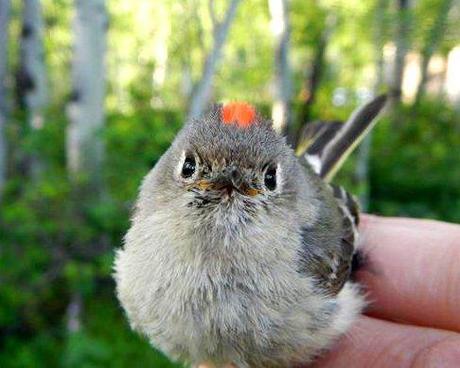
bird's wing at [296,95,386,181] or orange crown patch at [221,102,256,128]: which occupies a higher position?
orange crown patch at [221,102,256,128]

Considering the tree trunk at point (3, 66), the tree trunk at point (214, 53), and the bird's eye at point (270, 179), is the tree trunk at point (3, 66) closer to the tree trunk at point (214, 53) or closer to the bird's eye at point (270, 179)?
the tree trunk at point (214, 53)

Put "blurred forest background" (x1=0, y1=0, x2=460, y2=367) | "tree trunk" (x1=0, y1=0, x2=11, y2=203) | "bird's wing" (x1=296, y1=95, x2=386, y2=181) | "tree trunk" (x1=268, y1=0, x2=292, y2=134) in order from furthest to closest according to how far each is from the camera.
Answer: "tree trunk" (x1=268, y1=0, x2=292, y2=134) → "tree trunk" (x1=0, y1=0, x2=11, y2=203) → "blurred forest background" (x1=0, y1=0, x2=460, y2=367) → "bird's wing" (x1=296, y1=95, x2=386, y2=181)

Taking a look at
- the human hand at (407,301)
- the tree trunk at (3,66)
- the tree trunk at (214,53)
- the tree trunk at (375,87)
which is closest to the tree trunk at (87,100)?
the tree trunk at (3,66)

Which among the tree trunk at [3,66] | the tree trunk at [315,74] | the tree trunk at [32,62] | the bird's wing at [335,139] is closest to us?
the bird's wing at [335,139]

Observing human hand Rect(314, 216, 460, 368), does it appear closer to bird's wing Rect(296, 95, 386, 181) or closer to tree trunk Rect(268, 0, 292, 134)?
bird's wing Rect(296, 95, 386, 181)

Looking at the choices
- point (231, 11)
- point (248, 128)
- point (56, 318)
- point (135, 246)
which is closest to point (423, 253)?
point (248, 128)

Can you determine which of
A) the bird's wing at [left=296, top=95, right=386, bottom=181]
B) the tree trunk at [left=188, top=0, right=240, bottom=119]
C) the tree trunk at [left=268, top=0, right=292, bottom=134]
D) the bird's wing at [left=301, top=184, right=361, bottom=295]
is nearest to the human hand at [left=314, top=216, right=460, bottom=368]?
the bird's wing at [left=301, top=184, right=361, bottom=295]
